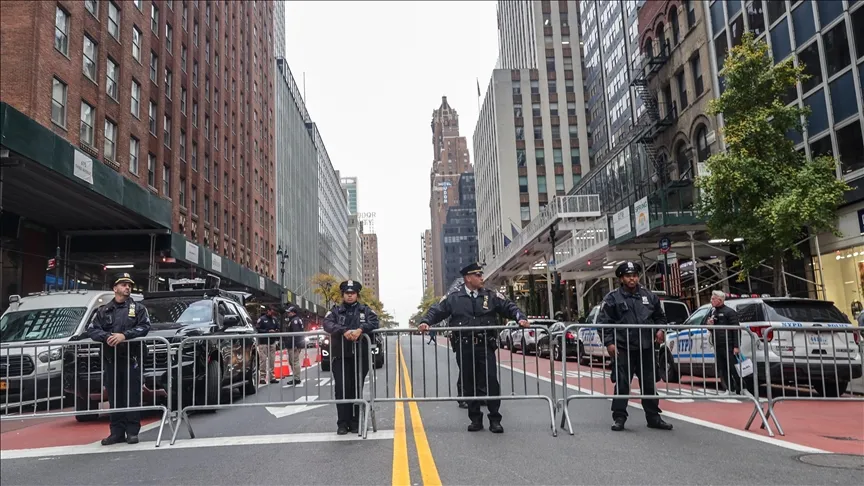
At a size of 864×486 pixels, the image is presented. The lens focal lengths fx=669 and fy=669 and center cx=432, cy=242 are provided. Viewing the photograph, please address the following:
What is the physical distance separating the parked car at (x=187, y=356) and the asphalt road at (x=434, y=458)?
107 centimetres

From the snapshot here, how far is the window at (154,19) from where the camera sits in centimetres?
3494

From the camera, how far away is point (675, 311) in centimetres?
1795

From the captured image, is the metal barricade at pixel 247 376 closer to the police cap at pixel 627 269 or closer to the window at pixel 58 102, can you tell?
the police cap at pixel 627 269

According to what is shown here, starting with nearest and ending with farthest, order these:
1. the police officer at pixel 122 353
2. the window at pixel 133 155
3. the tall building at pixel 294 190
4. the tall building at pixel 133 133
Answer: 1. the police officer at pixel 122 353
2. the tall building at pixel 133 133
3. the window at pixel 133 155
4. the tall building at pixel 294 190

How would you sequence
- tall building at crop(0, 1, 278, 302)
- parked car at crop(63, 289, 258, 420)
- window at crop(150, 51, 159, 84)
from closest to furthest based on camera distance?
parked car at crop(63, 289, 258, 420) → tall building at crop(0, 1, 278, 302) → window at crop(150, 51, 159, 84)

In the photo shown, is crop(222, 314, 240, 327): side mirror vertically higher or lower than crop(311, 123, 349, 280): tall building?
lower

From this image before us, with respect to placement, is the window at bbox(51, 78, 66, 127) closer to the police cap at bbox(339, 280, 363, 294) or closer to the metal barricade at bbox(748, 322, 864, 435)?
the police cap at bbox(339, 280, 363, 294)

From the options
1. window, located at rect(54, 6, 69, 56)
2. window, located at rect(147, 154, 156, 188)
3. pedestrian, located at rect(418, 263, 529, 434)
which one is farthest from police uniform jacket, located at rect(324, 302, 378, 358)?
window, located at rect(147, 154, 156, 188)

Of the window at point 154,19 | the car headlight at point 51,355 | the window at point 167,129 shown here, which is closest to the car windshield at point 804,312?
the car headlight at point 51,355

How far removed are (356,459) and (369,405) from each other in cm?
217

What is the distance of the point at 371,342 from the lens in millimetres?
8172

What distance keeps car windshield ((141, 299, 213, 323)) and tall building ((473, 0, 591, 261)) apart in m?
66.0

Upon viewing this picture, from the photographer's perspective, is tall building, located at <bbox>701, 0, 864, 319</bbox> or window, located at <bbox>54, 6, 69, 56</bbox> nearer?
tall building, located at <bbox>701, 0, 864, 319</bbox>

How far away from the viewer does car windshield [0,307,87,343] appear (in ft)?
40.5
